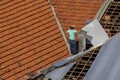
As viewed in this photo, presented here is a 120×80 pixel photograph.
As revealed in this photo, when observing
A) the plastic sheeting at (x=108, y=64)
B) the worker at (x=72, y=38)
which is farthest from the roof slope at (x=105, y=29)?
the plastic sheeting at (x=108, y=64)

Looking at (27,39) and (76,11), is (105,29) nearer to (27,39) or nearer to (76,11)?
(76,11)

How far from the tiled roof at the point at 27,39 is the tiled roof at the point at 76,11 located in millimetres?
593

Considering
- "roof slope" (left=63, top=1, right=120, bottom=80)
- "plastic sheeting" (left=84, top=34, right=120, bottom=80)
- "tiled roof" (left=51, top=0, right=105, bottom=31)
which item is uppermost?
"tiled roof" (left=51, top=0, right=105, bottom=31)

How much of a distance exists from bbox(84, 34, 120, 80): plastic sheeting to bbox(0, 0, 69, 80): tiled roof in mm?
4630

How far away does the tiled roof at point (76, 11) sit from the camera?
12.6 meters

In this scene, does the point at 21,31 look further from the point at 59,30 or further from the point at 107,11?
the point at 107,11

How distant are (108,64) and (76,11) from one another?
22.5 ft

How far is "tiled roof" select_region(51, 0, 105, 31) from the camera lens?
41.5 ft

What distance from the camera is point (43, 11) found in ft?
41.1

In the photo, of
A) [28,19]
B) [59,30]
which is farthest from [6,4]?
[59,30]

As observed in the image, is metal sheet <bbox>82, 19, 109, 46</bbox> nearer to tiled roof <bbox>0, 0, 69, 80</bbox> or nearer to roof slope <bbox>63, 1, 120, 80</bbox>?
roof slope <bbox>63, 1, 120, 80</bbox>

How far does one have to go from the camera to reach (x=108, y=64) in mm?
6254

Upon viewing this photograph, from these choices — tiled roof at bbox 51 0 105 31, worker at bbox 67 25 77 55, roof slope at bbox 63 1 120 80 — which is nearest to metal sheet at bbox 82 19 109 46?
roof slope at bbox 63 1 120 80

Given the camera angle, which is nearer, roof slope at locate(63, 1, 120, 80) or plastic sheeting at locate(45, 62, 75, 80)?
plastic sheeting at locate(45, 62, 75, 80)
